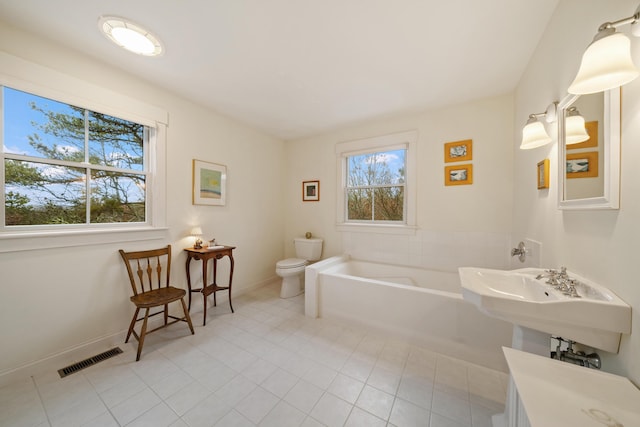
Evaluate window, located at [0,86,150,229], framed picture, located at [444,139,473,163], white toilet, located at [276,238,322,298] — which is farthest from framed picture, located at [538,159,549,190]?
window, located at [0,86,150,229]

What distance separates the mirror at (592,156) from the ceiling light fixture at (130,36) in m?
2.57

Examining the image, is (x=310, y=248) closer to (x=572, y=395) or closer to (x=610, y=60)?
(x=572, y=395)

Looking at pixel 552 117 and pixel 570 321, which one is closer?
pixel 570 321

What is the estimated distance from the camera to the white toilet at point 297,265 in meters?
2.91

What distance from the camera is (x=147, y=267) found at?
2.08m

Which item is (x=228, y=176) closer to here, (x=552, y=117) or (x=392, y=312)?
(x=392, y=312)

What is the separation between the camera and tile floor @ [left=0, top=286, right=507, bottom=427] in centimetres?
126

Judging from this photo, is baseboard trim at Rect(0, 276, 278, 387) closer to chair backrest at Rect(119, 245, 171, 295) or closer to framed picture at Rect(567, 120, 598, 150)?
chair backrest at Rect(119, 245, 171, 295)

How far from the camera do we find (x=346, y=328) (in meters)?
2.24

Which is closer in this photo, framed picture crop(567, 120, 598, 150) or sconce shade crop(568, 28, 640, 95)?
sconce shade crop(568, 28, 640, 95)

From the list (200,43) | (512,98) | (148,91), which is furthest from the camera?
(512,98)

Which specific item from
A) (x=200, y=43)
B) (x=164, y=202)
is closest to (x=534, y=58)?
(x=200, y=43)

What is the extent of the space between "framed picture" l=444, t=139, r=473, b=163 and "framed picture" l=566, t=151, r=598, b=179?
1.36 m

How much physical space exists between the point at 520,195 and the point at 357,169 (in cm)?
186
